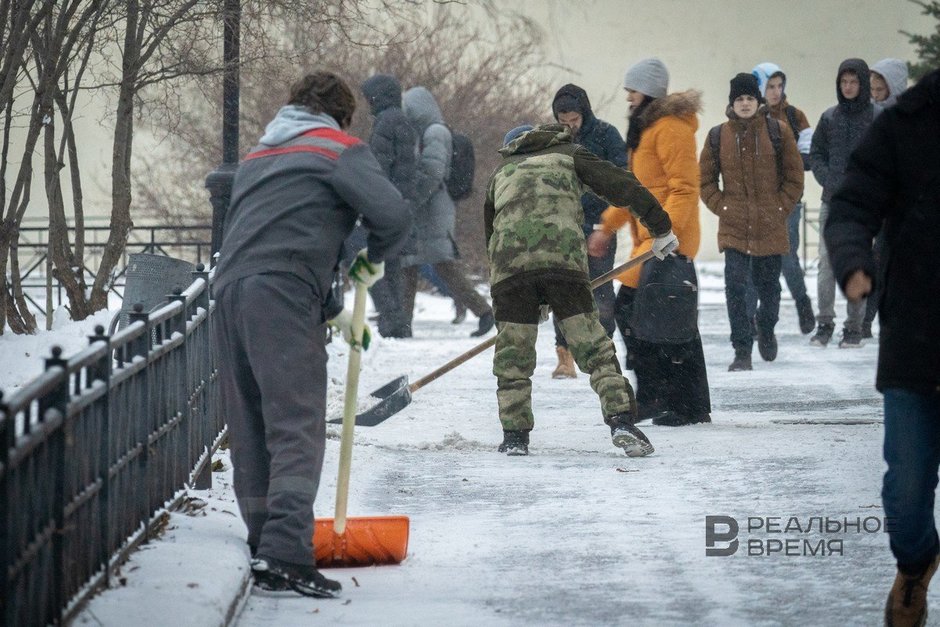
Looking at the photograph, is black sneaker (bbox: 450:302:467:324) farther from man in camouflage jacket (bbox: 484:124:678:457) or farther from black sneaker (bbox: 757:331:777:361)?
man in camouflage jacket (bbox: 484:124:678:457)

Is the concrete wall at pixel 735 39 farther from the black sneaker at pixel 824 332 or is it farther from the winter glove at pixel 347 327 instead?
the winter glove at pixel 347 327

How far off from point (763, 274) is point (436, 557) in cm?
592

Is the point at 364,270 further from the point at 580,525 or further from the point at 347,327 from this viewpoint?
the point at 580,525

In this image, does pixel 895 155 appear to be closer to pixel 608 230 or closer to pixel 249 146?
pixel 608 230

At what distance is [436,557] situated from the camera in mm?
5461

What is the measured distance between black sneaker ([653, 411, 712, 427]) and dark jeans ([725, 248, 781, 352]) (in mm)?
2514

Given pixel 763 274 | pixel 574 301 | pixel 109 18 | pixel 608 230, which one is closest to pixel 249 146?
pixel 109 18

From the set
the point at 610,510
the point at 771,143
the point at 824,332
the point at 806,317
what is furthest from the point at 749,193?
the point at 610,510

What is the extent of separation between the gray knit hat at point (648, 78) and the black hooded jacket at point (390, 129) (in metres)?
4.79

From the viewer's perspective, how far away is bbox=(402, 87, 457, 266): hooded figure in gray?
44.5 feet

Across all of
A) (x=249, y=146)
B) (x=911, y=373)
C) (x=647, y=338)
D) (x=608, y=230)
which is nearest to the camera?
(x=911, y=373)

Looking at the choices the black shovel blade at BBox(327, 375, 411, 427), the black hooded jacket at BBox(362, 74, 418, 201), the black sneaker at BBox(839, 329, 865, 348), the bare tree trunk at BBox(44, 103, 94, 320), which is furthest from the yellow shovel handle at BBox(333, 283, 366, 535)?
the black hooded jacket at BBox(362, 74, 418, 201)

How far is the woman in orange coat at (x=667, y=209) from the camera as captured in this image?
8.30m

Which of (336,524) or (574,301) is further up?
(574,301)
